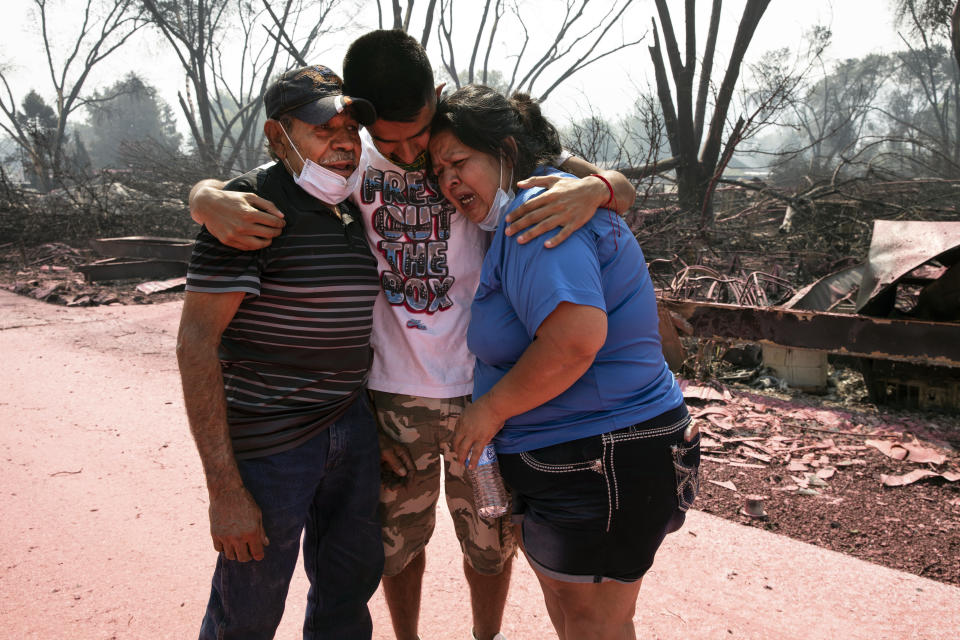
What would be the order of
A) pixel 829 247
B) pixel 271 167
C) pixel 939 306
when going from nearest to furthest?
pixel 271 167 → pixel 939 306 → pixel 829 247

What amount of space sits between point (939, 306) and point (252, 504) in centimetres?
457

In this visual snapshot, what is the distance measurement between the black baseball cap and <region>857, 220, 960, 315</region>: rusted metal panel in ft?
12.8

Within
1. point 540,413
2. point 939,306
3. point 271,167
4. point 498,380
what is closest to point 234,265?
point 271,167

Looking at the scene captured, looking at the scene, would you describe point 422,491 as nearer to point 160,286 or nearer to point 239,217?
point 239,217

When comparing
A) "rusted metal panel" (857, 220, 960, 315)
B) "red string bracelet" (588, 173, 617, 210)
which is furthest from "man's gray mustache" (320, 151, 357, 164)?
"rusted metal panel" (857, 220, 960, 315)

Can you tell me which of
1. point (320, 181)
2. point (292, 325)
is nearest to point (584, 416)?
point (292, 325)

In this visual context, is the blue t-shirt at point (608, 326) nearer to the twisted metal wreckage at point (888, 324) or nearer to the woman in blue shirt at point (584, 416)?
the woman in blue shirt at point (584, 416)

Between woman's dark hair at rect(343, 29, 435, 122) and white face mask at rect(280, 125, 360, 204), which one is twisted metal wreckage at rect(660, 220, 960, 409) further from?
white face mask at rect(280, 125, 360, 204)

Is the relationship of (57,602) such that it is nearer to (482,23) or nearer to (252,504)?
(252,504)

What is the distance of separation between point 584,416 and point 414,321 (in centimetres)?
69

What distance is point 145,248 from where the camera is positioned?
10.8m

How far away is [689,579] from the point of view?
2.58 m

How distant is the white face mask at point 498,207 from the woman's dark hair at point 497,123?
6 cm

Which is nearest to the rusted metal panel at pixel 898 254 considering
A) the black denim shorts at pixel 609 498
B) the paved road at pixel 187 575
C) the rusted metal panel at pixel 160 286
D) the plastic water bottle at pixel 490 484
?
the paved road at pixel 187 575
